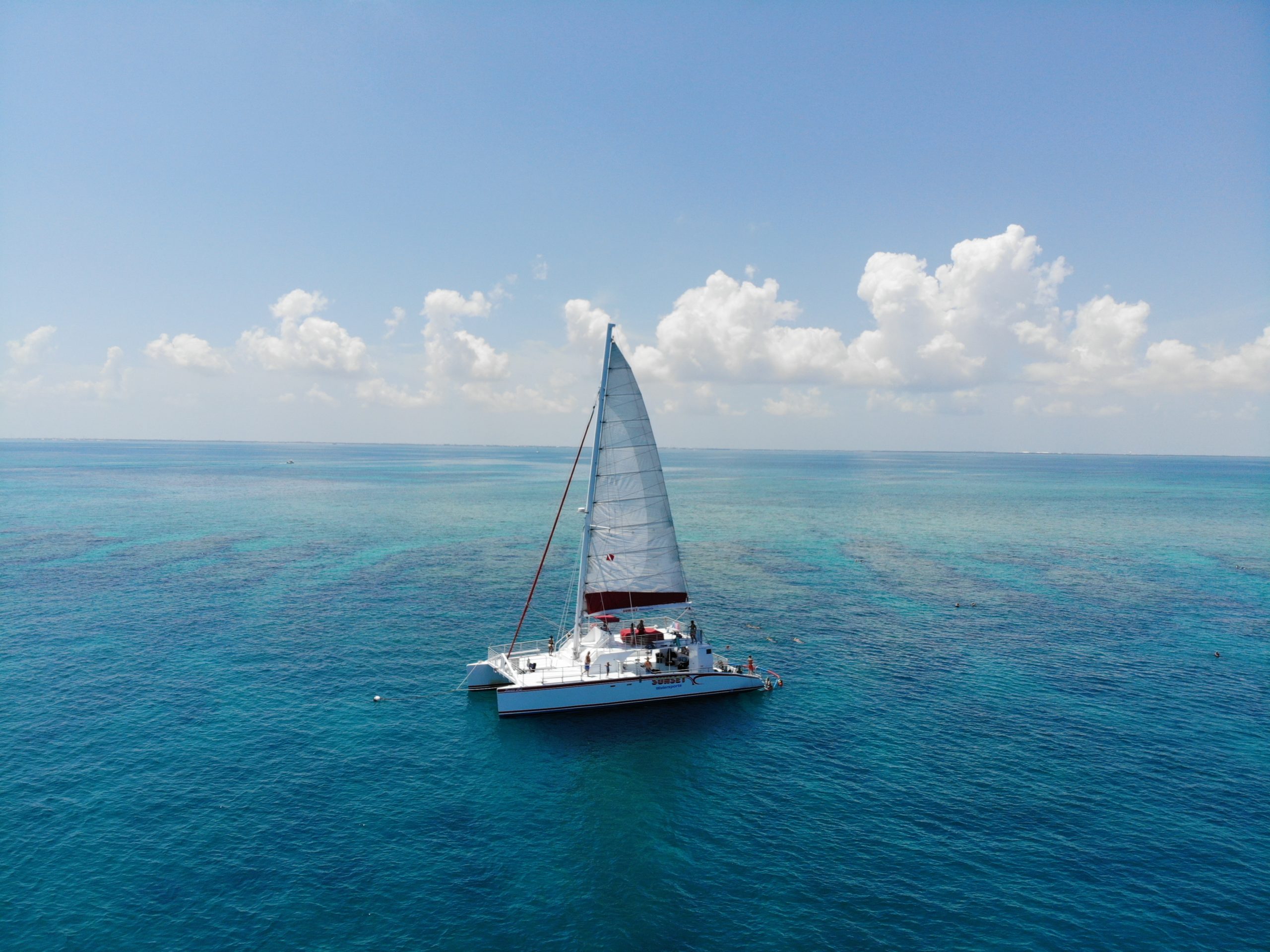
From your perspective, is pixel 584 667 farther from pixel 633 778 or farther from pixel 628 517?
pixel 628 517

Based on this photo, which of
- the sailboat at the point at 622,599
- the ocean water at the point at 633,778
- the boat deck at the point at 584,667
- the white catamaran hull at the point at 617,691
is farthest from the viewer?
the sailboat at the point at 622,599

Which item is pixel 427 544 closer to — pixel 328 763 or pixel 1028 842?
pixel 328 763

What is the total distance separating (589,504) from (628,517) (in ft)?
11.6

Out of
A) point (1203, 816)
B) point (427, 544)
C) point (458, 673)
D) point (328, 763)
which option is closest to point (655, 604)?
point (458, 673)

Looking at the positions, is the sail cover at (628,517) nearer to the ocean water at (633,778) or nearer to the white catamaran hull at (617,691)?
the white catamaran hull at (617,691)

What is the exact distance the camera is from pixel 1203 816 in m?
38.5

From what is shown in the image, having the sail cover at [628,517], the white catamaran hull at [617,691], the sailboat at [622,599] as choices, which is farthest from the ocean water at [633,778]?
the sail cover at [628,517]

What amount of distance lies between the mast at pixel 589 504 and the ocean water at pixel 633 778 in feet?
26.0

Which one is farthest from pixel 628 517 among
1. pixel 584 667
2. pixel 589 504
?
pixel 584 667

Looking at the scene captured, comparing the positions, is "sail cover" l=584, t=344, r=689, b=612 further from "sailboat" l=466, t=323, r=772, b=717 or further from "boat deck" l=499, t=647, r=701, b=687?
"boat deck" l=499, t=647, r=701, b=687

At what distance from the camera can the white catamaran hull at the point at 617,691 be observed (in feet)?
170

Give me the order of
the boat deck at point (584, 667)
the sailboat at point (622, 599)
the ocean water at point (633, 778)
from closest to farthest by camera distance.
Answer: the ocean water at point (633, 778)
the boat deck at point (584, 667)
the sailboat at point (622, 599)

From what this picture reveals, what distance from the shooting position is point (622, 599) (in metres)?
57.3

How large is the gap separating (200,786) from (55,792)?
8.27 metres
